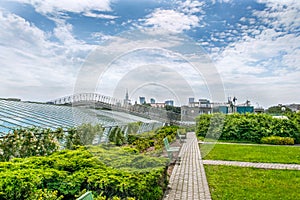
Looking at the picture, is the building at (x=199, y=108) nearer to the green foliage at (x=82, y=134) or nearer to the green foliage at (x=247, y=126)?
the green foliage at (x=247, y=126)

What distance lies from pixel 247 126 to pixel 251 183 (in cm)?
1268

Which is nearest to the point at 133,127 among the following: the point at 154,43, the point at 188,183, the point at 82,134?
the point at 82,134

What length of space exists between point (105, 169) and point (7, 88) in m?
13.7

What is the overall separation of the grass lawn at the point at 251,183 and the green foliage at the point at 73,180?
1.92 m

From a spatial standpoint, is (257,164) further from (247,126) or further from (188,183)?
(247,126)

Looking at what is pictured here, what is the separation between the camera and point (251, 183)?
6594 mm

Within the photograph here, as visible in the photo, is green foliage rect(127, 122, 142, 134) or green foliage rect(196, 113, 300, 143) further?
green foliage rect(196, 113, 300, 143)

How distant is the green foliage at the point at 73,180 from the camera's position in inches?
144

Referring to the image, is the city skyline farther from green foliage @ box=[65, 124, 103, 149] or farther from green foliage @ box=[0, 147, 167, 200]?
green foliage @ box=[0, 147, 167, 200]

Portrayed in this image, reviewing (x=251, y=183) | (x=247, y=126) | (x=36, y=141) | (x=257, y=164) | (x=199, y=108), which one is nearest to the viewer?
(x=251, y=183)

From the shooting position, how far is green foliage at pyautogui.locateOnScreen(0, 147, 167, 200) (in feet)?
12.0

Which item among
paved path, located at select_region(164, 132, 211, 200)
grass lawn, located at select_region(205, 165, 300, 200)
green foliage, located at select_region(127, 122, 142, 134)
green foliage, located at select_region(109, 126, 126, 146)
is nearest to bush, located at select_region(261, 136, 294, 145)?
green foliage, located at select_region(127, 122, 142, 134)

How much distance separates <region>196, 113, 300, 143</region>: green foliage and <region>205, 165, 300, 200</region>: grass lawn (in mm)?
10648

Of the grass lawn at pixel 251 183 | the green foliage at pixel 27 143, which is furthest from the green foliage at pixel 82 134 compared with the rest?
the grass lawn at pixel 251 183
